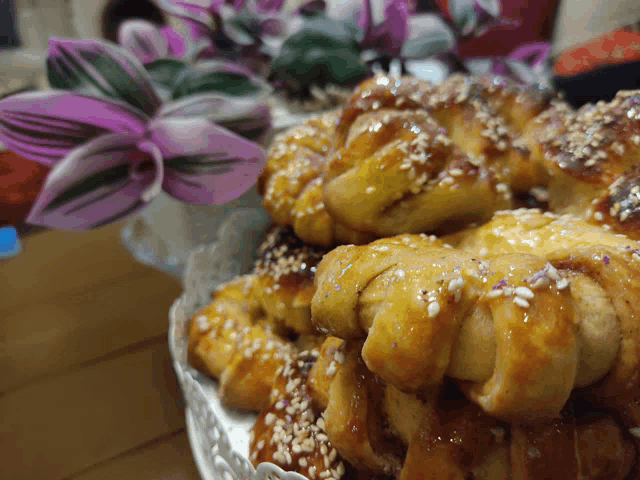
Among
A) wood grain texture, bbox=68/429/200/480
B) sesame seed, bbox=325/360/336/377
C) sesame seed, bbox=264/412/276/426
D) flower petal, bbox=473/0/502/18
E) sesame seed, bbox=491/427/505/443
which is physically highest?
flower petal, bbox=473/0/502/18

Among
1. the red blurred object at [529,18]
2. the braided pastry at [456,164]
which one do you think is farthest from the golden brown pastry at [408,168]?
the red blurred object at [529,18]

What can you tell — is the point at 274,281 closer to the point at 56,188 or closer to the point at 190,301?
the point at 190,301

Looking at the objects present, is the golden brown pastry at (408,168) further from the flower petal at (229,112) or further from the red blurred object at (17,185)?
the red blurred object at (17,185)

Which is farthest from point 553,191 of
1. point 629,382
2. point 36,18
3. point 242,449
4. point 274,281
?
point 36,18

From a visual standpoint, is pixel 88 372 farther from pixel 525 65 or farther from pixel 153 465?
pixel 525 65

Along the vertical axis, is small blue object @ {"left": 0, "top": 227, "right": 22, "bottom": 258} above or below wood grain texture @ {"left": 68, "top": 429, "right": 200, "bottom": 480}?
below

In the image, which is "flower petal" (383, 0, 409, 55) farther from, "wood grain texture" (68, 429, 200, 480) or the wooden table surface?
"wood grain texture" (68, 429, 200, 480)

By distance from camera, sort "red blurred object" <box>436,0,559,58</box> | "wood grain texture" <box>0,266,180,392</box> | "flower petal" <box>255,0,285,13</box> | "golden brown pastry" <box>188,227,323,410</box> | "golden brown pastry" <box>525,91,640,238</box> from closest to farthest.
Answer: "golden brown pastry" <box>525,91,640,238</box> → "golden brown pastry" <box>188,227,323,410</box> → "wood grain texture" <box>0,266,180,392</box> → "flower petal" <box>255,0,285,13</box> → "red blurred object" <box>436,0,559,58</box>

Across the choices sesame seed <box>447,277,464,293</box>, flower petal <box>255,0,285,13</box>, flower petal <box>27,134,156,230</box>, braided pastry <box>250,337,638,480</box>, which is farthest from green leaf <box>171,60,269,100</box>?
sesame seed <box>447,277,464,293</box>
